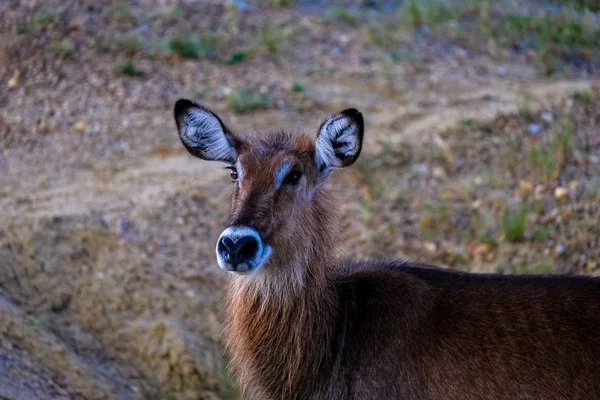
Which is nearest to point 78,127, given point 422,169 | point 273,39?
point 273,39

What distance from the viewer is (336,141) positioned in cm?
459

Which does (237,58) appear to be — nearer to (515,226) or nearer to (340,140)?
(515,226)

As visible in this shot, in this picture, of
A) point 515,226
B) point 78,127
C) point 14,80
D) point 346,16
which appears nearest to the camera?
point 515,226

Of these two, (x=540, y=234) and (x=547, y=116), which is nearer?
(x=540, y=234)

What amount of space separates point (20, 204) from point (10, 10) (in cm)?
315

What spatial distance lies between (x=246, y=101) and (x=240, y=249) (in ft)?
14.8

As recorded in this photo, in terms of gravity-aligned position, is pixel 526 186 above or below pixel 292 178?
below

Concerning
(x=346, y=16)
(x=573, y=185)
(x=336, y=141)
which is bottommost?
(x=346, y=16)

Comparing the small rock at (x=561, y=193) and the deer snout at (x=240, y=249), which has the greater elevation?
the deer snout at (x=240, y=249)

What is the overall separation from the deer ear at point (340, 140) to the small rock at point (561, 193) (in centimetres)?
308

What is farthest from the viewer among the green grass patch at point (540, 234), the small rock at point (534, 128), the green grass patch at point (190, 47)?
the green grass patch at point (190, 47)

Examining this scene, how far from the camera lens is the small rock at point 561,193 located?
721cm

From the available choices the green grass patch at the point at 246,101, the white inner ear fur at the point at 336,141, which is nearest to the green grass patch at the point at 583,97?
the green grass patch at the point at 246,101

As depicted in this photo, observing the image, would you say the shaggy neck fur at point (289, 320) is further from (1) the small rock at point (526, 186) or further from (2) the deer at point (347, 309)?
(1) the small rock at point (526, 186)
